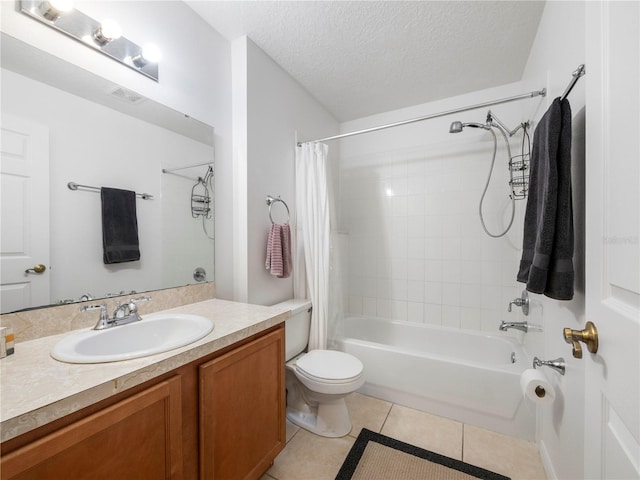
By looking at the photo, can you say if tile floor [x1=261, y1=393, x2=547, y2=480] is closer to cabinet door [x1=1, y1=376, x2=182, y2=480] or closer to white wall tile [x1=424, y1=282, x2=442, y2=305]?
cabinet door [x1=1, y1=376, x2=182, y2=480]

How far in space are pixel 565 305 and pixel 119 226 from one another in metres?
2.00

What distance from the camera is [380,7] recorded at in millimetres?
1512

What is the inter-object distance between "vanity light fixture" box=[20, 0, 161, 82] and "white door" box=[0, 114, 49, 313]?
1.42ft

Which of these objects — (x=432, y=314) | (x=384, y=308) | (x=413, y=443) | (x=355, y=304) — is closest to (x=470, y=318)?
(x=432, y=314)

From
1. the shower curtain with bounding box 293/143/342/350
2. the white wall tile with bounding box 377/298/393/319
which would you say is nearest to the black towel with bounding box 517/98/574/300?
the shower curtain with bounding box 293/143/342/350

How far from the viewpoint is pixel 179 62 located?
151 cm

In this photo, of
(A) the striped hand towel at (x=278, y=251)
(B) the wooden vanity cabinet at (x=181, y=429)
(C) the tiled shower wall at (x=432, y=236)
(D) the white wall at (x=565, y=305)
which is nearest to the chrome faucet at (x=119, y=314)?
(B) the wooden vanity cabinet at (x=181, y=429)

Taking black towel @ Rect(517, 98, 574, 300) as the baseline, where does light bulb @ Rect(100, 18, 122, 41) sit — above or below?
above

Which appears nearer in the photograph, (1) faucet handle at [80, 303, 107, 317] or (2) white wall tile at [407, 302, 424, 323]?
(1) faucet handle at [80, 303, 107, 317]

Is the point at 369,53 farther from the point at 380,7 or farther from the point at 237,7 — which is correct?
the point at 237,7

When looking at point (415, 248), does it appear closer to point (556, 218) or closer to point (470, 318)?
point (470, 318)

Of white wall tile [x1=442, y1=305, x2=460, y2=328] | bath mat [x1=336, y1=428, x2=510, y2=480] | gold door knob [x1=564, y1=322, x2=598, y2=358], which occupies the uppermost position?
gold door knob [x1=564, y1=322, x2=598, y2=358]

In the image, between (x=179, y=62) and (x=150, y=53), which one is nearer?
(x=150, y=53)

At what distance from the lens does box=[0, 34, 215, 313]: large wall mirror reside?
0.95 metres
